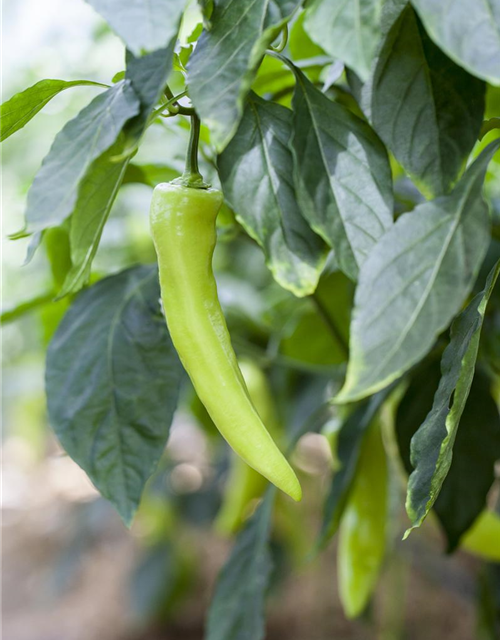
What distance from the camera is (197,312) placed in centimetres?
41

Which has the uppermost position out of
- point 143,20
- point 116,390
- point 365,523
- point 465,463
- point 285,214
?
point 143,20

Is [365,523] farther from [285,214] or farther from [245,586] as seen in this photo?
[285,214]

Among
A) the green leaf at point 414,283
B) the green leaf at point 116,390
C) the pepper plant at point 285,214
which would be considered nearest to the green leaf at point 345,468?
the pepper plant at point 285,214

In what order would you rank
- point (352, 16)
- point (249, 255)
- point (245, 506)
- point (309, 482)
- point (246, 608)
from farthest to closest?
1. point (309, 482)
2. point (249, 255)
3. point (245, 506)
4. point (246, 608)
5. point (352, 16)

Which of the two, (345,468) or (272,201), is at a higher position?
(272,201)

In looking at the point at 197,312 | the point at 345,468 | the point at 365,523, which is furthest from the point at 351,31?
the point at 365,523

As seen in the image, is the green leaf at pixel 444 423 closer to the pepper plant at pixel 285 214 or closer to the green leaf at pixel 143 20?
the pepper plant at pixel 285 214

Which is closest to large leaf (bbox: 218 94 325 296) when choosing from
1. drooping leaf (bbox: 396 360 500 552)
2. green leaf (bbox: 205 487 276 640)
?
drooping leaf (bbox: 396 360 500 552)

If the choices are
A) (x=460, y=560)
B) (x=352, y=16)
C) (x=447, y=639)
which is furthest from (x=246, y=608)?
(x=460, y=560)

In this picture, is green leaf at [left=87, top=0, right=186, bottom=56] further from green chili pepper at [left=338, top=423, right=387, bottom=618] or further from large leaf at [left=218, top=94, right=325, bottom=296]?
green chili pepper at [left=338, top=423, right=387, bottom=618]

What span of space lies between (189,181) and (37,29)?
4.03 ft

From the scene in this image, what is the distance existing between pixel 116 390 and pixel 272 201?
0.59 feet

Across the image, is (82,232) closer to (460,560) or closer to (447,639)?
(447,639)

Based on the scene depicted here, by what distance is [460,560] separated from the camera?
68.4 inches
